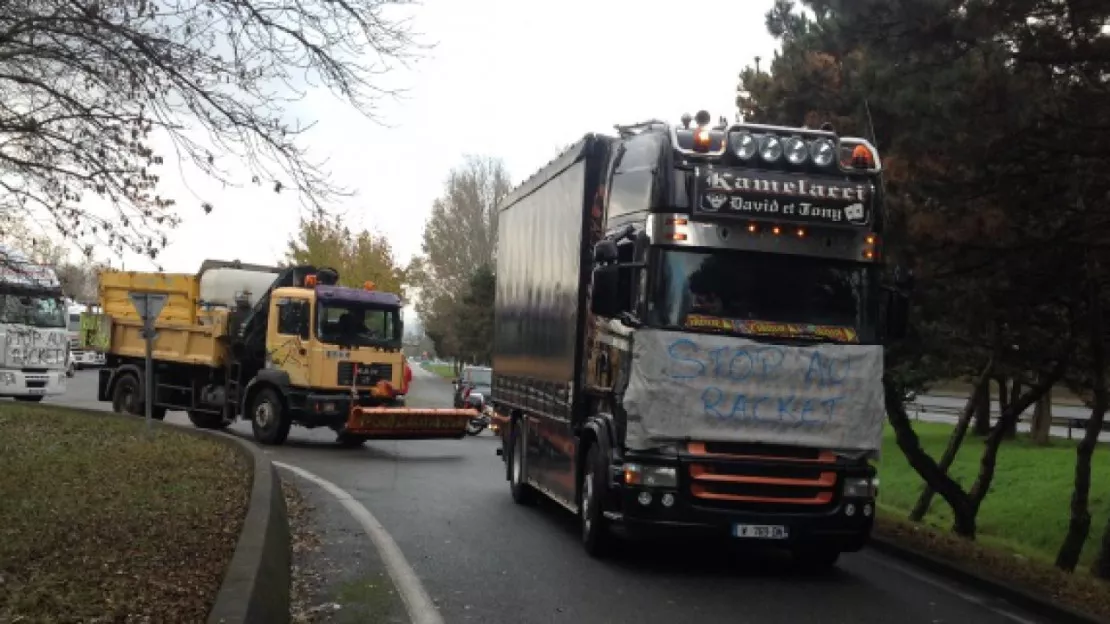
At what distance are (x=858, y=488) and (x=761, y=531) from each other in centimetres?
91

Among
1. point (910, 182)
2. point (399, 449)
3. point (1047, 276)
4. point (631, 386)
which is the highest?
point (910, 182)

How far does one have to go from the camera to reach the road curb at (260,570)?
598 cm

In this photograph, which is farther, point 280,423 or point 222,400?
point 222,400

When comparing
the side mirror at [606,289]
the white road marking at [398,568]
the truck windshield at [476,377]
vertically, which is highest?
the side mirror at [606,289]

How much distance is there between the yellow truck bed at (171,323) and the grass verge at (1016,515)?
13.2 metres

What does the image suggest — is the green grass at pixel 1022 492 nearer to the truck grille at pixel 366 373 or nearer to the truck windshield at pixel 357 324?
the truck grille at pixel 366 373

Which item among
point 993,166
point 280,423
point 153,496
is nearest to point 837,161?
point 993,166

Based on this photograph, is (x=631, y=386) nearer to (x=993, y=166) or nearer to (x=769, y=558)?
(x=769, y=558)

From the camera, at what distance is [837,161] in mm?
9406

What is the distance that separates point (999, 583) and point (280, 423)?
14497 millimetres

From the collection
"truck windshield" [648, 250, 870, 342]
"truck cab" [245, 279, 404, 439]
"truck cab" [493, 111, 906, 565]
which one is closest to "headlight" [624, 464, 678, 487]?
"truck cab" [493, 111, 906, 565]

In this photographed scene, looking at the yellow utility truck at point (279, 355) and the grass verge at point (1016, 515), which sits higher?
the yellow utility truck at point (279, 355)

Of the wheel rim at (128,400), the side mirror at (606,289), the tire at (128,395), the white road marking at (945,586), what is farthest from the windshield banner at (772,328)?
the wheel rim at (128,400)

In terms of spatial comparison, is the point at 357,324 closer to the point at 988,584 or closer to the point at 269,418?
the point at 269,418
